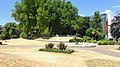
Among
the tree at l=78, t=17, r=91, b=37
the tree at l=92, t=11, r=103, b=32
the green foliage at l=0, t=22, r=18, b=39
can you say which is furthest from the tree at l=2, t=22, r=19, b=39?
the tree at l=92, t=11, r=103, b=32

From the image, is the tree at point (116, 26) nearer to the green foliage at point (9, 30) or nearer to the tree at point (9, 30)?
the green foliage at point (9, 30)

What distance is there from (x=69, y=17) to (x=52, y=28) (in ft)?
24.5

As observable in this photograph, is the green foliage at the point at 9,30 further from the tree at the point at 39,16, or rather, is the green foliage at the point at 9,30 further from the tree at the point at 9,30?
the tree at the point at 39,16

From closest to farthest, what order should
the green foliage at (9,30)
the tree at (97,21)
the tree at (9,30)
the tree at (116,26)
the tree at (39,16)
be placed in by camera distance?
the tree at (116,26) < the tree at (39,16) < the green foliage at (9,30) < the tree at (9,30) < the tree at (97,21)

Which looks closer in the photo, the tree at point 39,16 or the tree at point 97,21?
the tree at point 39,16

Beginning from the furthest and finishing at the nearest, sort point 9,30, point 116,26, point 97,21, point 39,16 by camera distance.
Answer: point 97,21 → point 9,30 → point 39,16 → point 116,26

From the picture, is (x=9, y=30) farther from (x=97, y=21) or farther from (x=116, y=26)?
(x=116, y=26)

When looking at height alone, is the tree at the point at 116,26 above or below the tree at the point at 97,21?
below

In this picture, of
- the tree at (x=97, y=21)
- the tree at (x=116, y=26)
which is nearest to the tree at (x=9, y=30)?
the tree at (x=97, y=21)

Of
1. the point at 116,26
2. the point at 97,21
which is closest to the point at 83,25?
the point at 97,21

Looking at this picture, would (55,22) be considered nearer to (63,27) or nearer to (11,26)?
(63,27)

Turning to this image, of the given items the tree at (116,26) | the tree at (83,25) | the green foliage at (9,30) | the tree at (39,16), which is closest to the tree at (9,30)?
the green foliage at (9,30)

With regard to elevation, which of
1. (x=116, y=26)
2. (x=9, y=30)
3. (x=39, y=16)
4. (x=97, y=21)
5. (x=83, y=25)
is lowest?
(x=116, y=26)

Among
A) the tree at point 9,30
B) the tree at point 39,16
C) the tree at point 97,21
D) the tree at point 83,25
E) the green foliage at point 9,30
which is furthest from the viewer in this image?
the tree at point 97,21
